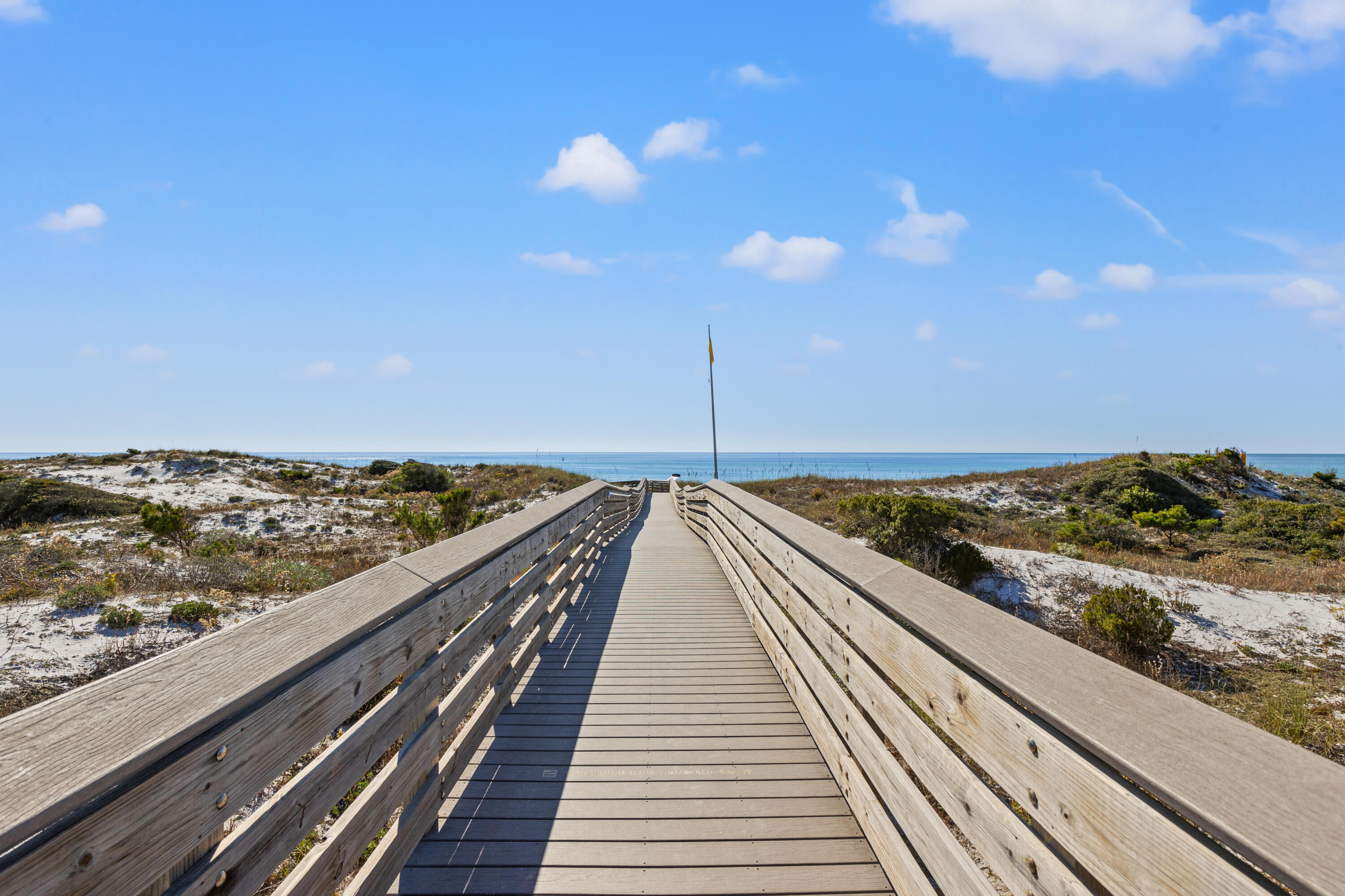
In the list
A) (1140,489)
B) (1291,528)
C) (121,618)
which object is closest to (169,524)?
(121,618)

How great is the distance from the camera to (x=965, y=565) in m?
11.9

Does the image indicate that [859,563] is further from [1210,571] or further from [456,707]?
[1210,571]

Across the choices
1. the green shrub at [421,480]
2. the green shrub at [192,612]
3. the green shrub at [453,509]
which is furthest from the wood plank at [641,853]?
the green shrub at [421,480]

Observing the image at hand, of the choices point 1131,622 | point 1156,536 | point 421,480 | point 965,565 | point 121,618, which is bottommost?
point 1156,536

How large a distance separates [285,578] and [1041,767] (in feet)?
38.5

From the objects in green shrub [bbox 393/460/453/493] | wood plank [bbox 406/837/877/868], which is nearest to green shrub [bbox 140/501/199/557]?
wood plank [bbox 406/837/877/868]

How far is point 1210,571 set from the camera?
12.6 metres

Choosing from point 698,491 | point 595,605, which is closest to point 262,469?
point 698,491

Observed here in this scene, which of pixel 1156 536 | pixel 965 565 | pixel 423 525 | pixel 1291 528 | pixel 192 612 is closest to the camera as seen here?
pixel 192 612

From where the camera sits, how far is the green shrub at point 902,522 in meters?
13.4

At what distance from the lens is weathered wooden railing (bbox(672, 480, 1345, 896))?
106cm

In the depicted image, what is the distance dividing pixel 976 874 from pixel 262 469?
38322 millimetres

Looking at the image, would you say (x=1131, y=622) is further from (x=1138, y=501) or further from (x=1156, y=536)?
(x=1138, y=501)

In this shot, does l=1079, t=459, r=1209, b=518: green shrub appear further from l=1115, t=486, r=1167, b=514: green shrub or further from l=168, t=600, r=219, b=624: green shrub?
l=168, t=600, r=219, b=624: green shrub
